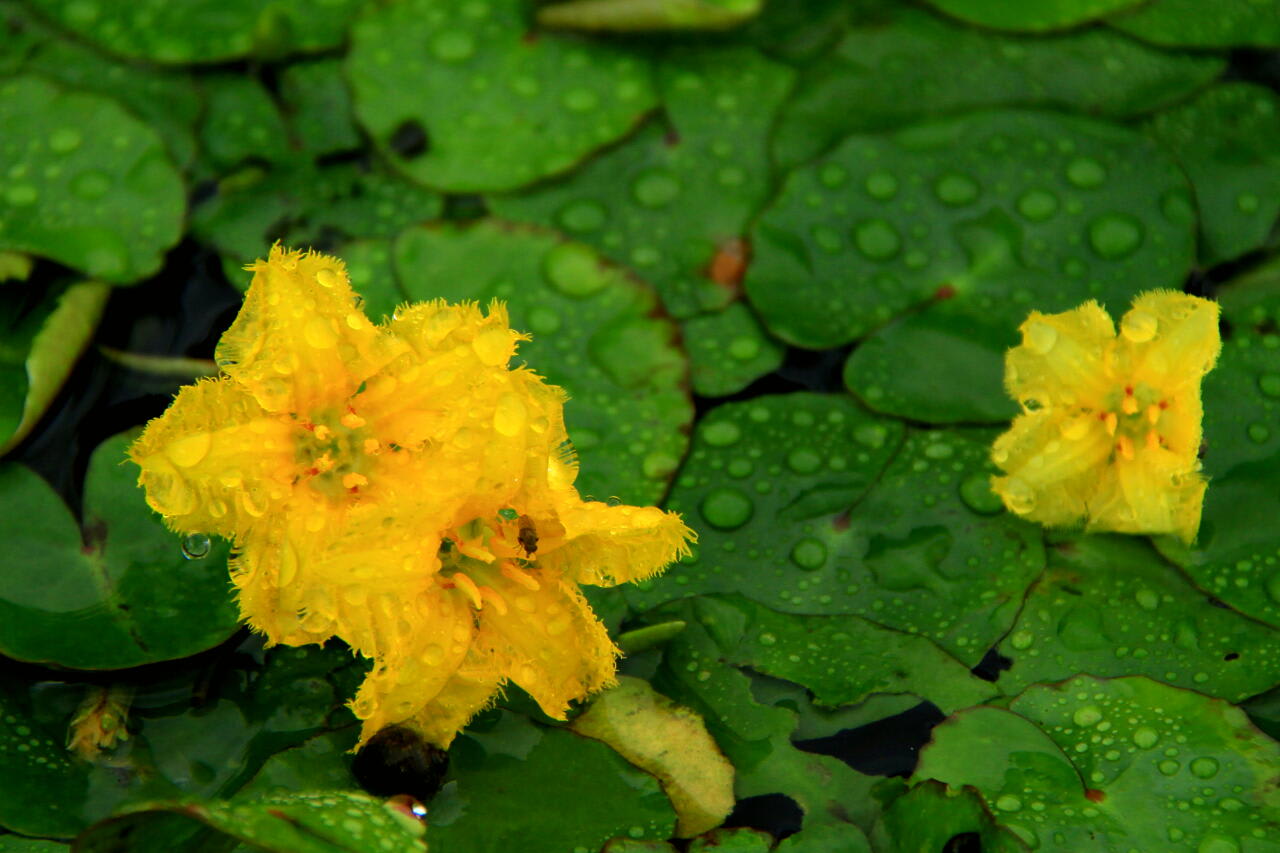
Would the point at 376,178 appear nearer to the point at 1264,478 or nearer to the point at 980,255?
the point at 980,255

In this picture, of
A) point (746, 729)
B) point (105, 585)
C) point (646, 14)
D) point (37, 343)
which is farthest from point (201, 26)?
point (746, 729)

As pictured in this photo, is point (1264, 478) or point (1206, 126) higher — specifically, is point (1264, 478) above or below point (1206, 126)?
below

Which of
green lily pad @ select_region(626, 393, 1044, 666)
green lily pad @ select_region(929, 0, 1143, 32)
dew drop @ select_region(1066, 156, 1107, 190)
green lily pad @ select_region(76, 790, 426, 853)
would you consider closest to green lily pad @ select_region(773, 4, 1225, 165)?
green lily pad @ select_region(929, 0, 1143, 32)

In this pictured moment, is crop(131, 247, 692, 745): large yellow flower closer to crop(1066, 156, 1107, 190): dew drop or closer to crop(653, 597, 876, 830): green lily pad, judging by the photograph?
crop(653, 597, 876, 830): green lily pad

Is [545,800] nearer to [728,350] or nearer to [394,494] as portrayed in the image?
[394,494]

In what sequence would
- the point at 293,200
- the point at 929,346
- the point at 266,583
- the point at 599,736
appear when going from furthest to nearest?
the point at 293,200
the point at 929,346
the point at 599,736
the point at 266,583

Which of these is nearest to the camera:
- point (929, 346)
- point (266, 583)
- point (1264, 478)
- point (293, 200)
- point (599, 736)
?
point (266, 583)

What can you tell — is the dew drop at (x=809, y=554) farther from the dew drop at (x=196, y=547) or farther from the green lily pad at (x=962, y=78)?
the dew drop at (x=196, y=547)

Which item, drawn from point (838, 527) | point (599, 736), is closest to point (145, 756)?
point (599, 736)
